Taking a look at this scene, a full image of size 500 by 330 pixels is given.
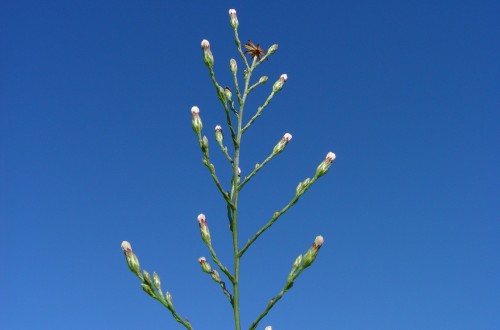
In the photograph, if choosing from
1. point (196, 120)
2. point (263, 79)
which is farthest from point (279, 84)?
point (196, 120)

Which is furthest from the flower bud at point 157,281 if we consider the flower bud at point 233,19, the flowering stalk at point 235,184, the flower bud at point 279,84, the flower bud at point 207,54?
the flower bud at point 233,19

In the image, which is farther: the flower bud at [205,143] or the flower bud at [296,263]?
the flower bud at [205,143]

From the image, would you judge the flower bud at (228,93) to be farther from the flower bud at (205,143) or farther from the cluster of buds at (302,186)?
the cluster of buds at (302,186)

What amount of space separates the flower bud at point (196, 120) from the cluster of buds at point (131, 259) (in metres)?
1.12

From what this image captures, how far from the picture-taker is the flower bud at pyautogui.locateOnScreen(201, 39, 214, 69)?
462 cm

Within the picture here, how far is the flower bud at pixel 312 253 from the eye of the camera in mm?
3830

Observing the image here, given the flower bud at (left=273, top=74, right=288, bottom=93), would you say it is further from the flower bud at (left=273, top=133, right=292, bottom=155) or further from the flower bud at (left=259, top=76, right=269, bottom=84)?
the flower bud at (left=273, top=133, right=292, bottom=155)

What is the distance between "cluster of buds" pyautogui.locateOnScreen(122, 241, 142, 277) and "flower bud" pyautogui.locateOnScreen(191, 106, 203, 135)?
112 centimetres

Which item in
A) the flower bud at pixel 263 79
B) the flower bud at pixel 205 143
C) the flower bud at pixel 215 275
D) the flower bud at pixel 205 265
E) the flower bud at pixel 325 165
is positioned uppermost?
the flower bud at pixel 263 79

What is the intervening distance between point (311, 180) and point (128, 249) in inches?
62.2

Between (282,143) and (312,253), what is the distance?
44.6 inches

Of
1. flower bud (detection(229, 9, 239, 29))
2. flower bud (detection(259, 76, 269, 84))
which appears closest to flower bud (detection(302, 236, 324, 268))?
flower bud (detection(259, 76, 269, 84))

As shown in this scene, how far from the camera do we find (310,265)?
3840mm

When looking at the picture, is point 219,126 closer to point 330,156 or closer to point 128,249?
point 330,156
